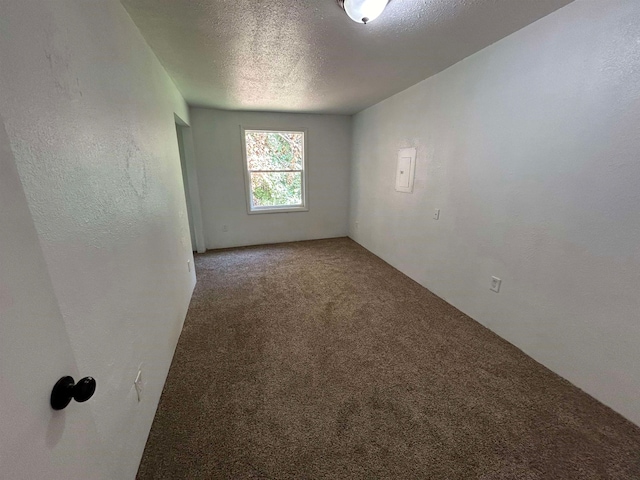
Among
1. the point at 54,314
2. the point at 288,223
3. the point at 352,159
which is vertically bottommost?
the point at 288,223

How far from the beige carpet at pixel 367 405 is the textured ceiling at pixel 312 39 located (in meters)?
2.20

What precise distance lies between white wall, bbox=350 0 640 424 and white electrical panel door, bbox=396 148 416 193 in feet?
0.81

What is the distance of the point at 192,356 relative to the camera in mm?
1888

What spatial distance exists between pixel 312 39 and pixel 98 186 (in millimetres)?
1616

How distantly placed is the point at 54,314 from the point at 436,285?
2.89 m

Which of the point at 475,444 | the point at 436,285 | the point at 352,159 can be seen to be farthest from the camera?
the point at 352,159

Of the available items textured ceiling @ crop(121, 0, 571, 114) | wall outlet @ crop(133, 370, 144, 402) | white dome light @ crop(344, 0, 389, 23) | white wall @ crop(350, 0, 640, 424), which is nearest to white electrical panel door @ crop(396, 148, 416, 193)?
white wall @ crop(350, 0, 640, 424)

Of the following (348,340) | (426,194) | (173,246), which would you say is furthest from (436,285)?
(173,246)

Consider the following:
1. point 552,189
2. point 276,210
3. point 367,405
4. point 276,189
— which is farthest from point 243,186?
point 552,189

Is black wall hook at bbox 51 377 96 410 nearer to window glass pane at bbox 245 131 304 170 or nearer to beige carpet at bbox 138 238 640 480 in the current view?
beige carpet at bbox 138 238 640 480

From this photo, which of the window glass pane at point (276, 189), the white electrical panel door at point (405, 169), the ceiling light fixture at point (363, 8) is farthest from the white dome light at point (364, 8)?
the window glass pane at point (276, 189)

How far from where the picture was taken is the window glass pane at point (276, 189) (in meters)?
4.30

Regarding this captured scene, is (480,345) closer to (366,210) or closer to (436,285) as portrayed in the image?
(436,285)

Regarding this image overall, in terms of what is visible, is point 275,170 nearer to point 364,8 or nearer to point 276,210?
point 276,210
